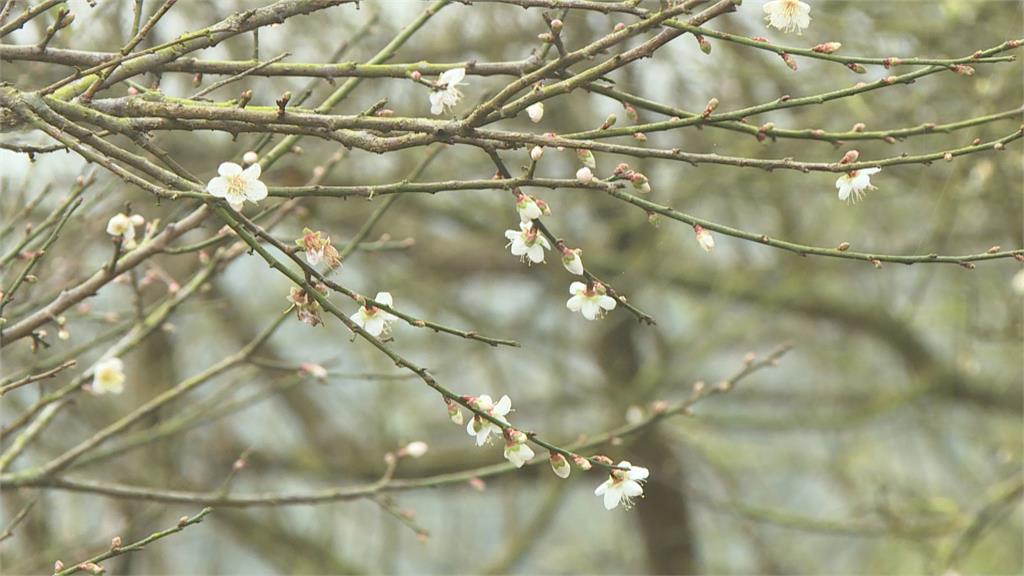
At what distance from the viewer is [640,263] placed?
183 inches

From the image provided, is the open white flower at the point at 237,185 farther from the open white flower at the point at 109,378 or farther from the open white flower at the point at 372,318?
the open white flower at the point at 109,378

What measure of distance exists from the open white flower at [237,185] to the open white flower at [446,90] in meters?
0.25

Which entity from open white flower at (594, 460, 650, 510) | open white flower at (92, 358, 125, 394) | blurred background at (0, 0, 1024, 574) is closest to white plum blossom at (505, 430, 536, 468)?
open white flower at (594, 460, 650, 510)

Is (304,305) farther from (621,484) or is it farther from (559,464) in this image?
(621,484)

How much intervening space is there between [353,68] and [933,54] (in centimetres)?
310

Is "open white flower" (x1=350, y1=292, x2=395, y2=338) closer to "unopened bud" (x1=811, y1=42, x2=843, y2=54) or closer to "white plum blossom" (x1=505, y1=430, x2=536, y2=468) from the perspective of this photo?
"white plum blossom" (x1=505, y1=430, x2=536, y2=468)

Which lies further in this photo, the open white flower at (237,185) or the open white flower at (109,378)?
the open white flower at (109,378)

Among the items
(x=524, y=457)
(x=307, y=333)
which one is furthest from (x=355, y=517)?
(x=524, y=457)

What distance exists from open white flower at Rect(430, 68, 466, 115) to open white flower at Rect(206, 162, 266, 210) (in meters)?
0.25

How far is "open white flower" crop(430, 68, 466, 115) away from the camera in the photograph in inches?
59.7

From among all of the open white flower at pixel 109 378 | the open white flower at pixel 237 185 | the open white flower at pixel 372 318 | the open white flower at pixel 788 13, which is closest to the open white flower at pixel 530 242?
the open white flower at pixel 372 318

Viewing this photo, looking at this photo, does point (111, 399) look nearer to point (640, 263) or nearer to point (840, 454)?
point (640, 263)

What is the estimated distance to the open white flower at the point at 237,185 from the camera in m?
1.40

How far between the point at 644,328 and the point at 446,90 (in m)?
4.64
